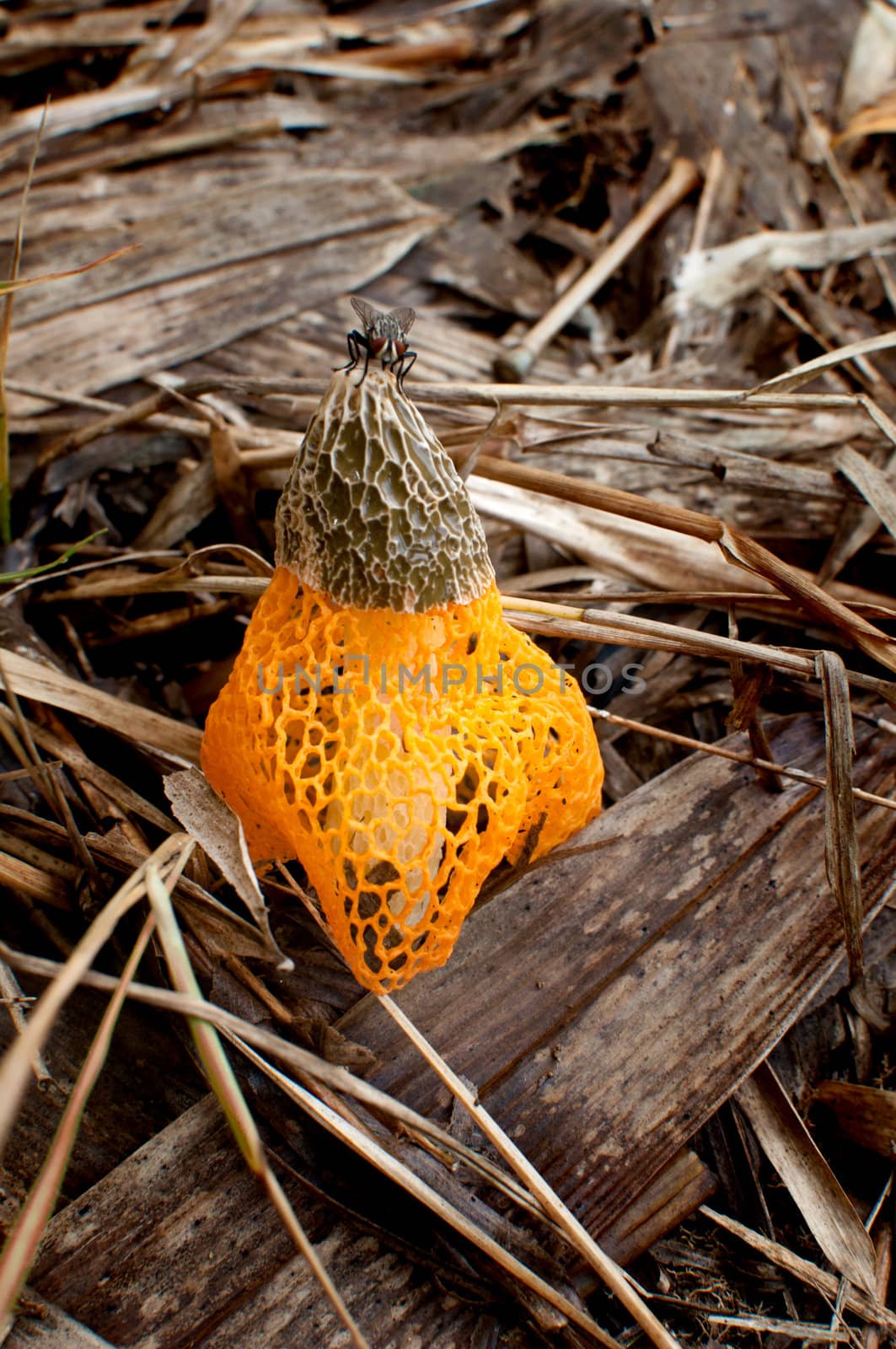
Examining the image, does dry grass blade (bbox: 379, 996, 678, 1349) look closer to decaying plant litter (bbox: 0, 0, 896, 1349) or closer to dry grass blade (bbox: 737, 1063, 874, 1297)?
decaying plant litter (bbox: 0, 0, 896, 1349)

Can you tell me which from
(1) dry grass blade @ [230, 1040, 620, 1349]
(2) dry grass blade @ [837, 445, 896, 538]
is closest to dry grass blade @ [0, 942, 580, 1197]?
(1) dry grass blade @ [230, 1040, 620, 1349]

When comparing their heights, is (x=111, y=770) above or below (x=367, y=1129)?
above

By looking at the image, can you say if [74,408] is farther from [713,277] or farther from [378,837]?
[713,277]

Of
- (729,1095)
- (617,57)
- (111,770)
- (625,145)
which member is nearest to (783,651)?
(729,1095)

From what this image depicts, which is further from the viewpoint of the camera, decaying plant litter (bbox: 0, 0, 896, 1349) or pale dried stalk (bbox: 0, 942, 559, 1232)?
decaying plant litter (bbox: 0, 0, 896, 1349)

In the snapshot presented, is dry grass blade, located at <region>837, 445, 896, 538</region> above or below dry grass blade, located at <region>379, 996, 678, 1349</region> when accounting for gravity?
above

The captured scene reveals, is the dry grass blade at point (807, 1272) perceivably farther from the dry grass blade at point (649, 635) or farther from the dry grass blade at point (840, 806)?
the dry grass blade at point (649, 635)
